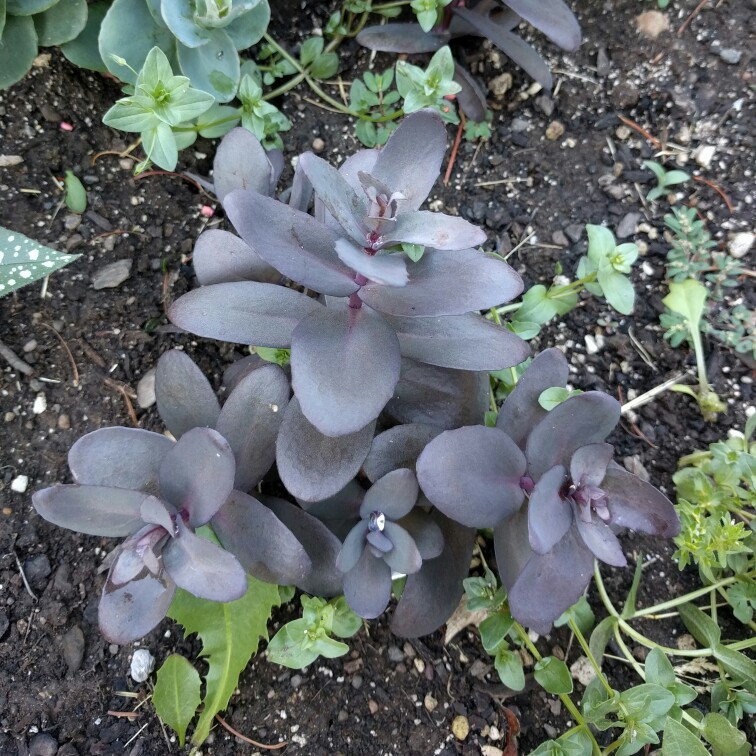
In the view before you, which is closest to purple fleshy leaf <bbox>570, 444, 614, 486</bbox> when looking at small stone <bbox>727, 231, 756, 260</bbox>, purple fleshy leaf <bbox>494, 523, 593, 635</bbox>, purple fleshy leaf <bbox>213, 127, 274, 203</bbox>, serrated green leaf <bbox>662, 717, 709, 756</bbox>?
purple fleshy leaf <bbox>494, 523, 593, 635</bbox>

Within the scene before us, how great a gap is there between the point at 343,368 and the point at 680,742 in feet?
2.86

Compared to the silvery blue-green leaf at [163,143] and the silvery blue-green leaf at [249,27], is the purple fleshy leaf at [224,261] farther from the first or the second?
the silvery blue-green leaf at [249,27]

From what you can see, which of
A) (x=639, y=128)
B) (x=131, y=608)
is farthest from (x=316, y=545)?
(x=639, y=128)

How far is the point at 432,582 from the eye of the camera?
123cm

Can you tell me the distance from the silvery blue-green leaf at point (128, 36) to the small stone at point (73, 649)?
47.1 inches

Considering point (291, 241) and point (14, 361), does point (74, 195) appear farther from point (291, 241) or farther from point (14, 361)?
point (291, 241)

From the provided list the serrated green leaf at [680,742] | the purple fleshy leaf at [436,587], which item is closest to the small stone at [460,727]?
the purple fleshy leaf at [436,587]

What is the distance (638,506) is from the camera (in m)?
1.09

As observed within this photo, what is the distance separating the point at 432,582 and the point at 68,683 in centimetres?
74

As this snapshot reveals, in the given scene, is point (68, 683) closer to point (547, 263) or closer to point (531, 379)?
point (531, 379)

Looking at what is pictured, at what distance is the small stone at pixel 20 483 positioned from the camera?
54.4 inches

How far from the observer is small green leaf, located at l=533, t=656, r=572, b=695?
1.25 m

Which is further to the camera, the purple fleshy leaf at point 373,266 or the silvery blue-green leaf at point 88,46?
the silvery blue-green leaf at point 88,46

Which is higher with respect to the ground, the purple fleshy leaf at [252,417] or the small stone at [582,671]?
the purple fleshy leaf at [252,417]
